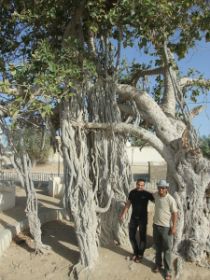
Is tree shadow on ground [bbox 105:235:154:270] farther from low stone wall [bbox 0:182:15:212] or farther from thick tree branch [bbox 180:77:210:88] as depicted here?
low stone wall [bbox 0:182:15:212]

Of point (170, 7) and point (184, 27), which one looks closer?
point (170, 7)

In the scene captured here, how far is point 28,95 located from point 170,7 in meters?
2.96

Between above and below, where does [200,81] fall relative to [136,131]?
above

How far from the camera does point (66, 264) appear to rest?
771 centimetres

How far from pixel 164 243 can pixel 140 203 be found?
2.67 ft

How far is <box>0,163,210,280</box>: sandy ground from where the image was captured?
7031mm

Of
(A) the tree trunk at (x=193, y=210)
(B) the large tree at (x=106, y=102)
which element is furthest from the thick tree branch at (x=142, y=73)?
(A) the tree trunk at (x=193, y=210)

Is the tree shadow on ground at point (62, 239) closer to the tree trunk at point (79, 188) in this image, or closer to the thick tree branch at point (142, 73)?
the tree trunk at point (79, 188)

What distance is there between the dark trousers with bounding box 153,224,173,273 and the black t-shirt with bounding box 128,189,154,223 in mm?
439

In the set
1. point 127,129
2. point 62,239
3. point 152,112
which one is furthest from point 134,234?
point 152,112

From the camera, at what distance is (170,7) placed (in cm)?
749

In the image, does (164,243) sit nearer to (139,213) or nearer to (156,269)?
(156,269)

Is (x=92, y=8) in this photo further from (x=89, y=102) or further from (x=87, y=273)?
(x=87, y=273)

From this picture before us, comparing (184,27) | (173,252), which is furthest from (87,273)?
(184,27)
